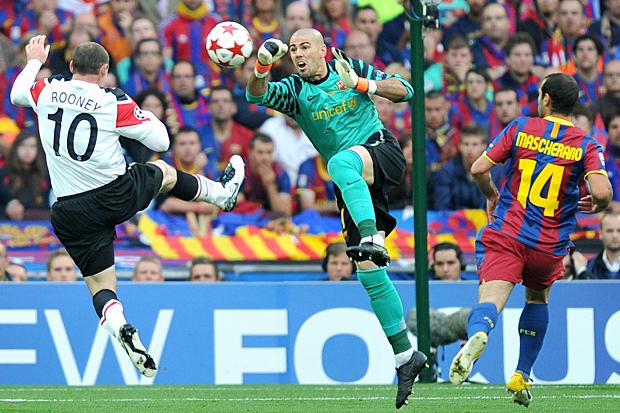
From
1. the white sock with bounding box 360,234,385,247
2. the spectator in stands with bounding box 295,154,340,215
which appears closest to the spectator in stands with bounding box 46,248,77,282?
the spectator in stands with bounding box 295,154,340,215

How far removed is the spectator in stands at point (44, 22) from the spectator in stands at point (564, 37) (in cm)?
536

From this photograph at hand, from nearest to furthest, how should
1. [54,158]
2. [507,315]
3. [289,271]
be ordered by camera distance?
[54,158]
[507,315]
[289,271]

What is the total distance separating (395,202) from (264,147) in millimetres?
1510

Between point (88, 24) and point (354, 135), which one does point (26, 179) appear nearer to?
point (88, 24)

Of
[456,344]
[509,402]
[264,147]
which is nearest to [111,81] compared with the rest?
[264,147]

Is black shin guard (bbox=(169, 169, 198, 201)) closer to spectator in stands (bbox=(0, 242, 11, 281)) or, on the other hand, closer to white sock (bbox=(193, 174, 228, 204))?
white sock (bbox=(193, 174, 228, 204))

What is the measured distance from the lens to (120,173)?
28.9 ft

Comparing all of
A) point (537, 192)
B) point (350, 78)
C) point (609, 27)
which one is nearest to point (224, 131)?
point (609, 27)

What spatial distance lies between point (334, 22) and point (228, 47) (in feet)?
17.7

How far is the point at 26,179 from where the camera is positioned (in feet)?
44.5

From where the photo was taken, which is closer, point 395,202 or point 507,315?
point 507,315

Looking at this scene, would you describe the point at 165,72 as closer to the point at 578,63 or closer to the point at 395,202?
the point at 395,202

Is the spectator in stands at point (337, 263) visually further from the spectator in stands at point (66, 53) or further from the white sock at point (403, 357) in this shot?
the white sock at point (403, 357)

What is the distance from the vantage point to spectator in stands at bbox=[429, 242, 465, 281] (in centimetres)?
1271
